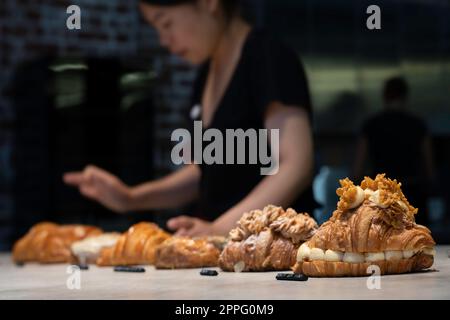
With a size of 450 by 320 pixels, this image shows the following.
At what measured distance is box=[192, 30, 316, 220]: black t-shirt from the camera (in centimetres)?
335

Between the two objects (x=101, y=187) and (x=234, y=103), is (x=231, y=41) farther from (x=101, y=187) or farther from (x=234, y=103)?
(x=101, y=187)

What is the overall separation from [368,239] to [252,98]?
1.40 meters

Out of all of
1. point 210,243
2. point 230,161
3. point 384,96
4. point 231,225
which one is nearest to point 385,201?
point 210,243

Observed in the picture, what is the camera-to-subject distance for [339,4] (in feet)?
13.5

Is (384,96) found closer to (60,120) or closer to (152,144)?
(152,144)

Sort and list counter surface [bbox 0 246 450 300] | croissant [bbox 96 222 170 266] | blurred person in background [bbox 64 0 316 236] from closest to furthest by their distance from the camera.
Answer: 1. counter surface [bbox 0 246 450 300]
2. croissant [bbox 96 222 170 266]
3. blurred person in background [bbox 64 0 316 236]

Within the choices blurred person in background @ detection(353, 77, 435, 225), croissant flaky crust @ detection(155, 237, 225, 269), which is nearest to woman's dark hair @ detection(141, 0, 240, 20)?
blurred person in background @ detection(353, 77, 435, 225)

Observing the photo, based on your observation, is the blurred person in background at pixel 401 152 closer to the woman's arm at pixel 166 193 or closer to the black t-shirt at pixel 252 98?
the black t-shirt at pixel 252 98

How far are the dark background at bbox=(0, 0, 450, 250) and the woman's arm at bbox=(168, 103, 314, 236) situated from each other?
66cm

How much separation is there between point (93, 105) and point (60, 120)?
163 mm

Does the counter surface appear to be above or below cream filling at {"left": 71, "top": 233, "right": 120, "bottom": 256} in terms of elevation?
above

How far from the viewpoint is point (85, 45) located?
14.3ft

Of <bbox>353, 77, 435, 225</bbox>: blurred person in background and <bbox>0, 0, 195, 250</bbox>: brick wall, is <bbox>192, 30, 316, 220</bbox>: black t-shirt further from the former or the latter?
<bbox>0, 0, 195, 250</bbox>: brick wall

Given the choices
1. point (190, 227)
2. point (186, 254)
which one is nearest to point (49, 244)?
point (190, 227)
